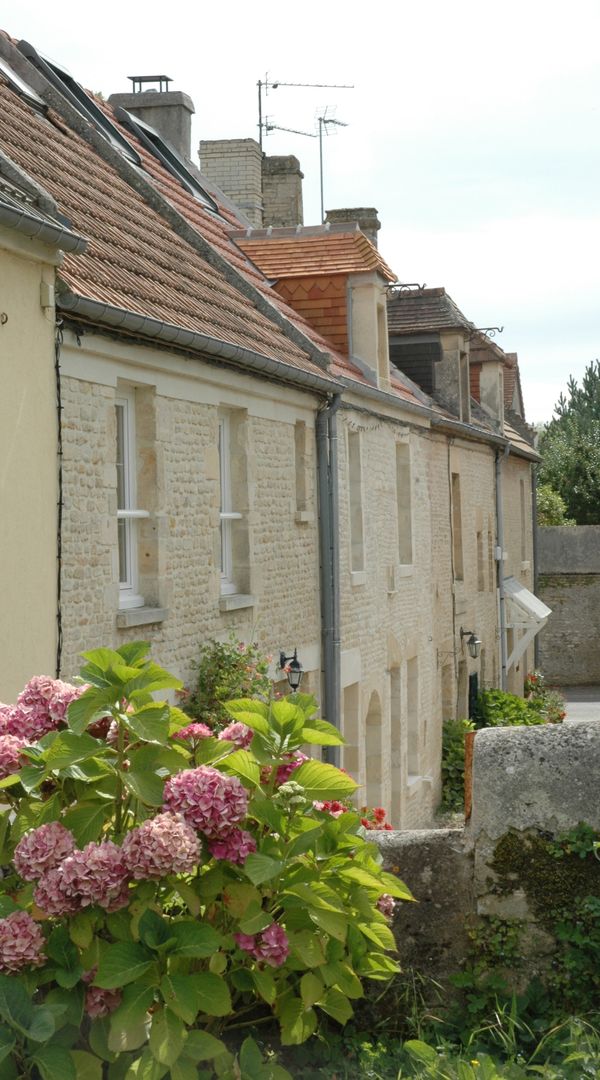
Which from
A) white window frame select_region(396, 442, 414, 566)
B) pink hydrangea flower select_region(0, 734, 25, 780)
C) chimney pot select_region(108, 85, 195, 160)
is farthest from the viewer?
chimney pot select_region(108, 85, 195, 160)

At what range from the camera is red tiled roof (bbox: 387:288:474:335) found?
22.5 meters

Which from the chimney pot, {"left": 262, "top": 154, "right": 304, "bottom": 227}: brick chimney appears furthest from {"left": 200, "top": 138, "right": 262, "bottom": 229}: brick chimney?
the chimney pot

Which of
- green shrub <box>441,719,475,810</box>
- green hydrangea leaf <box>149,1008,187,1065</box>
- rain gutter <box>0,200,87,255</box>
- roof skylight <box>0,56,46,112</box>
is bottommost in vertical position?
green shrub <box>441,719,475,810</box>

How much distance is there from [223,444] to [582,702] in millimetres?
24225

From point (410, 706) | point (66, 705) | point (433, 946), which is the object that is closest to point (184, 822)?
point (66, 705)

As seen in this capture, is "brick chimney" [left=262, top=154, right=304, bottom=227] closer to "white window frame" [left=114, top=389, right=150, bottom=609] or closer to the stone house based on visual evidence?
the stone house

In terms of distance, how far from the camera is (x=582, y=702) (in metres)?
34.2

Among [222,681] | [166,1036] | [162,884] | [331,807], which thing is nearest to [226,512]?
[222,681]

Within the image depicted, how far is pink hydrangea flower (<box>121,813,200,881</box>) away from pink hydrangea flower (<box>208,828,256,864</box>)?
12 cm

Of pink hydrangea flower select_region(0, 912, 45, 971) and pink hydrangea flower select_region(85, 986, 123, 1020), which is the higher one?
pink hydrangea flower select_region(0, 912, 45, 971)

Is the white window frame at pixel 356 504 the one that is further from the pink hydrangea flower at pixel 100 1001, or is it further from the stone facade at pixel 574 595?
the stone facade at pixel 574 595

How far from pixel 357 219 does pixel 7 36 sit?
32.9 feet

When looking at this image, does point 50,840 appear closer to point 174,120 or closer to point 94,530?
point 94,530

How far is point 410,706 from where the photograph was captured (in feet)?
61.0
